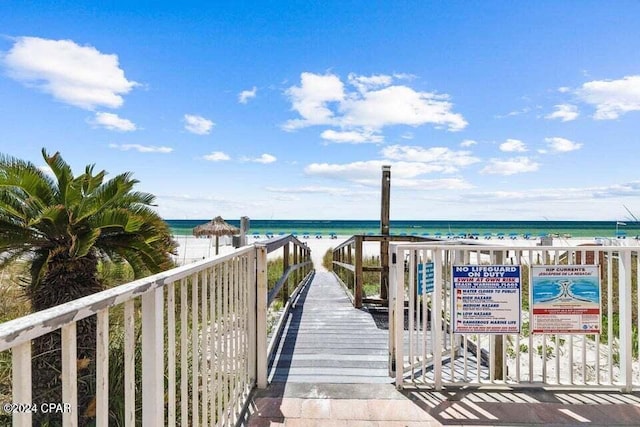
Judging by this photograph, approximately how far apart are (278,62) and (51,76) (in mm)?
5650

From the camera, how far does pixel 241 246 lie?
9.39ft

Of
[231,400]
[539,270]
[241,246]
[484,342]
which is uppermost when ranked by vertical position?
[241,246]

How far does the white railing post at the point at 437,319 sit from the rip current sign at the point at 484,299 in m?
0.12

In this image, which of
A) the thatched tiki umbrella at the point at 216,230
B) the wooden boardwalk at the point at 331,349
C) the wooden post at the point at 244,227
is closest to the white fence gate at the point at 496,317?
the wooden boardwalk at the point at 331,349

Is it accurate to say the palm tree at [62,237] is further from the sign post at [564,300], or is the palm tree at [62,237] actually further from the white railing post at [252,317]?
the sign post at [564,300]

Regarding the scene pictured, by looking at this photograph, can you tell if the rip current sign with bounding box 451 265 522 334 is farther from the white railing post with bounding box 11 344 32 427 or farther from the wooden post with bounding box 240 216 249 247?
the white railing post with bounding box 11 344 32 427

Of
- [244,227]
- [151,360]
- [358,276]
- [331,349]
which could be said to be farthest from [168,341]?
[358,276]

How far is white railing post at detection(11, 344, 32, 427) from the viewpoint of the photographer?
720 mm

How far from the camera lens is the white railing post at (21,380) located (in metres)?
0.72

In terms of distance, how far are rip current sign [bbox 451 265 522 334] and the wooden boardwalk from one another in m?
0.83

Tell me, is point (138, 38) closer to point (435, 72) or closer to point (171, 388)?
point (435, 72)

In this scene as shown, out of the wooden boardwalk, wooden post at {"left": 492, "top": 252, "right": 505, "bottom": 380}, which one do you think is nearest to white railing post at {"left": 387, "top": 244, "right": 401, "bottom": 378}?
the wooden boardwalk

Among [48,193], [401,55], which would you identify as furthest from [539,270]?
[401,55]

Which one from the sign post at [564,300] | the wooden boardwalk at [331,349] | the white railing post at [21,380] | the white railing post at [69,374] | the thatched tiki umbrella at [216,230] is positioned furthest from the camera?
the thatched tiki umbrella at [216,230]
